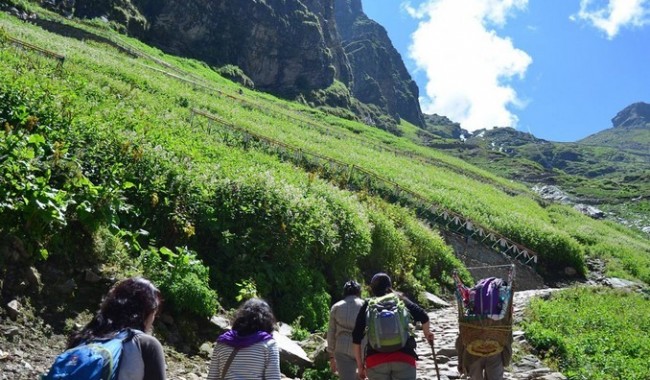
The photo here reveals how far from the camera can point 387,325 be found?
5957 mm

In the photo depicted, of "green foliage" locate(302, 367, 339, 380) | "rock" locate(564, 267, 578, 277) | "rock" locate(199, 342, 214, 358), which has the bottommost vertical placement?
"rock" locate(199, 342, 214, 358)

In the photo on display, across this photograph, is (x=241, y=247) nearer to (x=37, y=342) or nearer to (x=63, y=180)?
(x=63, y=180)

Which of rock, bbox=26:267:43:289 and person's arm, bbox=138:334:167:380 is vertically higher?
person's arm, bbox=138:334:167:380

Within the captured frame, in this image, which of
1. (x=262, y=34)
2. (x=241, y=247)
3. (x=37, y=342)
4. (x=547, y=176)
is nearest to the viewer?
(x=37, y=342)

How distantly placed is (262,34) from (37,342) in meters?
118

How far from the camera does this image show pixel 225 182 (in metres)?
12.0

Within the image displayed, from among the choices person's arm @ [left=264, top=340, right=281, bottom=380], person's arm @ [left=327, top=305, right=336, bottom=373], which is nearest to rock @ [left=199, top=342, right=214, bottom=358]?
person's arm @ [left=327, top=305, right=336, bottom=373]

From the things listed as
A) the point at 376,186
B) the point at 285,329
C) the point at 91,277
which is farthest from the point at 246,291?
the point at 376,186

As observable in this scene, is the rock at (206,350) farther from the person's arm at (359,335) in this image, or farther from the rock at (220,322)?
the person's arm at (359,335)

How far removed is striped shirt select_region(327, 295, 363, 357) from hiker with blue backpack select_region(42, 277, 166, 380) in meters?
3.42

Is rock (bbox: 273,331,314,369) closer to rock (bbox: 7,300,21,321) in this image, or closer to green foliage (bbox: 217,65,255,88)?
rock (bbox: 7,300,21,321)

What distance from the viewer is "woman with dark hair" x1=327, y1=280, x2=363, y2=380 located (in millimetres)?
6797

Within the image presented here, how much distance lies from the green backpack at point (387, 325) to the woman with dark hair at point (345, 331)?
662 millimetres

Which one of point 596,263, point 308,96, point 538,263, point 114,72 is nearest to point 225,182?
point 114,72
